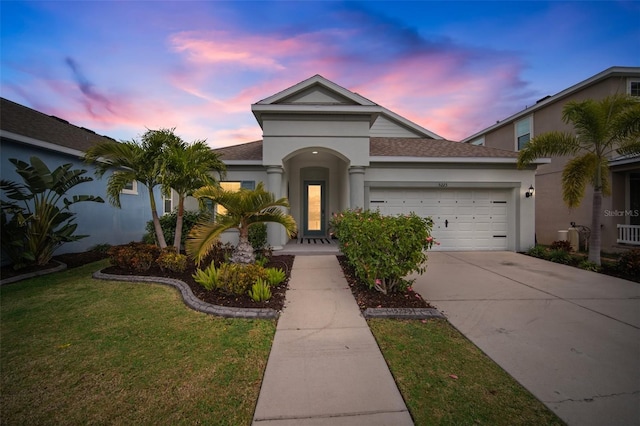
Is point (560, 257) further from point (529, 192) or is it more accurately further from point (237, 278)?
point (237, 278)

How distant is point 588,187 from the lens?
1113 centimetres

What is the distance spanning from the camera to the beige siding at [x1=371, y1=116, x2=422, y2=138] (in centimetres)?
1349

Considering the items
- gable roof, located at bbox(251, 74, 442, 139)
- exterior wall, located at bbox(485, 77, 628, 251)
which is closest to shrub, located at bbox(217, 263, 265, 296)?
gable roof, located at bbox(251, 74, 442, 139)

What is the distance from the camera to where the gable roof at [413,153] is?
956 centimetres

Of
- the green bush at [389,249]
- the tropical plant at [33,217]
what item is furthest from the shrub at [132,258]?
the green bush at [389,249]

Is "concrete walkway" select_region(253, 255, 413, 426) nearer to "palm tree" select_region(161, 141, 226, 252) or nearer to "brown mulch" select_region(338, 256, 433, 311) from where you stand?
"brown mulch" select_region(338, 256, 433, 311)

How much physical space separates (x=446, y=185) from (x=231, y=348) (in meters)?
9.28

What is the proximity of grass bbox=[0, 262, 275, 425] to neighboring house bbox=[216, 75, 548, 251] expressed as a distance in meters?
5.27

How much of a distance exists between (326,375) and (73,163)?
35.2 ft

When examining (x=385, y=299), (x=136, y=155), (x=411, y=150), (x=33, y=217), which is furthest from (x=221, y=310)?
(x=411, y=150)

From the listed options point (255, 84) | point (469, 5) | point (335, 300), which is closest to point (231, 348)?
point (335, 300)

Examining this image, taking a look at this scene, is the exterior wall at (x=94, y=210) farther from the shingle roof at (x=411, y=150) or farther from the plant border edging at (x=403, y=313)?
the plant border edging at (x=403, y=313)

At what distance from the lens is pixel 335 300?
4.75 m

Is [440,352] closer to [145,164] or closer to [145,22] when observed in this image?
[145,164]
